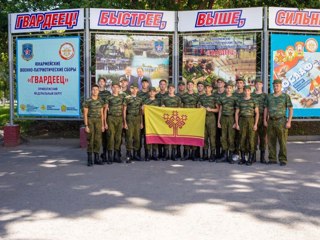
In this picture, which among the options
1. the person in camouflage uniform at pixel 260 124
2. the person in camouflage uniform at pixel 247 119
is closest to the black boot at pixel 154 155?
the person in camouflage uniform at pixel 247 119

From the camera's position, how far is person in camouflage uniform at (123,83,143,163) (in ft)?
32.2

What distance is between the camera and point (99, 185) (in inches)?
282

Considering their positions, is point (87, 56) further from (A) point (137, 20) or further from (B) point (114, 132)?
(B) point (114, 132)

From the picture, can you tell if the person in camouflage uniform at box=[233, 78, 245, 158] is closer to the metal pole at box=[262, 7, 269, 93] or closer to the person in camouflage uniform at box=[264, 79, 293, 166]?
the person in camouflage uniform at box=[264, 79, 293, 166]

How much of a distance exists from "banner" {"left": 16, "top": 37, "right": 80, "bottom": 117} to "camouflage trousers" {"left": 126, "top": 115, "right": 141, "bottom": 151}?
10.4ft

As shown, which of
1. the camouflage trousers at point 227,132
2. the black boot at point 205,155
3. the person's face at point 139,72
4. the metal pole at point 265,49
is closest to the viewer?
the camouflage trousers at point 227,132

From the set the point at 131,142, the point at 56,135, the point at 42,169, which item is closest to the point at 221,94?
the point at 131,142

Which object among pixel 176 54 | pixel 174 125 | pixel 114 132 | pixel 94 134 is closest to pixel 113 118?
pixel 114 132

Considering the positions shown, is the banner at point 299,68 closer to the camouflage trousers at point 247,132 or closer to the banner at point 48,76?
the camouflage trousers at point 247,132

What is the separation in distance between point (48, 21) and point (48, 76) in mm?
1666

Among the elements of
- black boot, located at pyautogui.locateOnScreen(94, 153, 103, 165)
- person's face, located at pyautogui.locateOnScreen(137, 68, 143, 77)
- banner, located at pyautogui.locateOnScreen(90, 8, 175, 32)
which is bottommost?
black boot, located at pyautogui.locateOnScreen(94, 153, 103, 165)

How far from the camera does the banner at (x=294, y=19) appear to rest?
1232 centimetres

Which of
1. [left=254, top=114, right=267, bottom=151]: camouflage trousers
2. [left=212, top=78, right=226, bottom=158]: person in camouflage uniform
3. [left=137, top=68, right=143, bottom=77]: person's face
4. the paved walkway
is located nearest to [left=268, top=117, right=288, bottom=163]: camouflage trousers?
[left=254, top=114, right=267, bottom=151]: camouflage trousers

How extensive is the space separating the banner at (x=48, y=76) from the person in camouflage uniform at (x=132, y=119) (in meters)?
3.16
